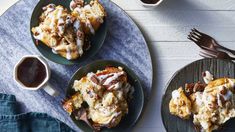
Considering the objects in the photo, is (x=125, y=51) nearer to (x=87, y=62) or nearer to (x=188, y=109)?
(x=87, y=62)

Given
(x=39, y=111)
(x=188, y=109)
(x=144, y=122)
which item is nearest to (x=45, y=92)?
(x=39, y=111)

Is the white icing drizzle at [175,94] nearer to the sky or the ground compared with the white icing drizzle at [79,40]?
nearer to the ground

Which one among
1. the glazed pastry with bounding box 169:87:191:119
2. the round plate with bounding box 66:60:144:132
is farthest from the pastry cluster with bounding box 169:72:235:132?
the round plate with bounding box 66:60:144:132

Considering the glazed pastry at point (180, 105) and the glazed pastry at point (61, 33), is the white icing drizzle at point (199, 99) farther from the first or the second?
the glazed pastry at point (61, 33)

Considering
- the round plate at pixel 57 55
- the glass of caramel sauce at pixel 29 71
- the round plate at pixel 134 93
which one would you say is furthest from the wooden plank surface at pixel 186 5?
the glass of caramel sauce at pixel 29 71

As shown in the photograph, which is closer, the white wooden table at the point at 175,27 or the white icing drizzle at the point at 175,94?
the white icing drizzle at the point at 175,94

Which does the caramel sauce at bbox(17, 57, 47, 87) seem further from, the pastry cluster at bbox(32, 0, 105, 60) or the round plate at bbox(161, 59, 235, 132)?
the round plate at bbox(161, 59, 235, 132)

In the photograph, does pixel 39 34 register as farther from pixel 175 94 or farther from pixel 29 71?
pixel 175 94

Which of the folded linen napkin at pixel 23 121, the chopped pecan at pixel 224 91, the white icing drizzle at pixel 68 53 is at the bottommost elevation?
the folded linen napkin at pixel 23 121
